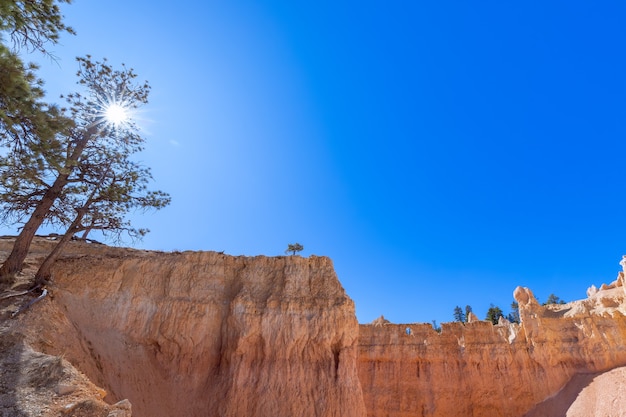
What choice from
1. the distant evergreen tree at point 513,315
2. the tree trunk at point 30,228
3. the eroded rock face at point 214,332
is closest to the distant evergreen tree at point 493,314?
the distant evergreen tree at point 513,315

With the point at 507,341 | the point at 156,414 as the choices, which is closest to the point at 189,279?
the point at 156,414

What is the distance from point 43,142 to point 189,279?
1104 centimetres

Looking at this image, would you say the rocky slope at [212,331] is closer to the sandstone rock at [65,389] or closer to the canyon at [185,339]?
the canyon at [185,339]

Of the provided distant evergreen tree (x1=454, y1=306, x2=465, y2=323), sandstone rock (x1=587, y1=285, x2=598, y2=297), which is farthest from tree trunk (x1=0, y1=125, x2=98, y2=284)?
distant evergreen tree (x1=454, y1=306, x2=465, y2=323)

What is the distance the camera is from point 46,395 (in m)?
8.25

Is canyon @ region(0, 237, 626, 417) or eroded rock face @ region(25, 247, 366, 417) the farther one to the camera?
eroded rock face @ region(25, 247, 366, 417)

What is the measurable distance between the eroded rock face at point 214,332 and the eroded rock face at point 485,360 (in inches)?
688

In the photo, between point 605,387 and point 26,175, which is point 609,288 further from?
point 26,175

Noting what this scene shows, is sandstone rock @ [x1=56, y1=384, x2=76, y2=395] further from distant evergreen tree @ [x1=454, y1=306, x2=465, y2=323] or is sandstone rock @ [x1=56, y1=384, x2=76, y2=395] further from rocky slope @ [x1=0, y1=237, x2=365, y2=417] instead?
distant evergreen tree @ [x1=454, y1=306, x2=465, y2=323]

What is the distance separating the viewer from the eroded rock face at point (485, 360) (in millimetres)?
33031

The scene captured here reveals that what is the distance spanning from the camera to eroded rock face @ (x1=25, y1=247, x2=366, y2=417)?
1684 cm

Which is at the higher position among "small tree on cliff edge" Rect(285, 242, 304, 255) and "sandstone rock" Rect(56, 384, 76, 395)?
"small tree on cliff edge" Rect(285, 242, 304, 255)

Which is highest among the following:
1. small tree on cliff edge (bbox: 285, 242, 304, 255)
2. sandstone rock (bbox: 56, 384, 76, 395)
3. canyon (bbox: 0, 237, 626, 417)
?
small tree on cliff edge (bbox: 285, 242, 304, 255)

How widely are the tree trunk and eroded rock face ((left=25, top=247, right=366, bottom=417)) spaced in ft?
6.01
